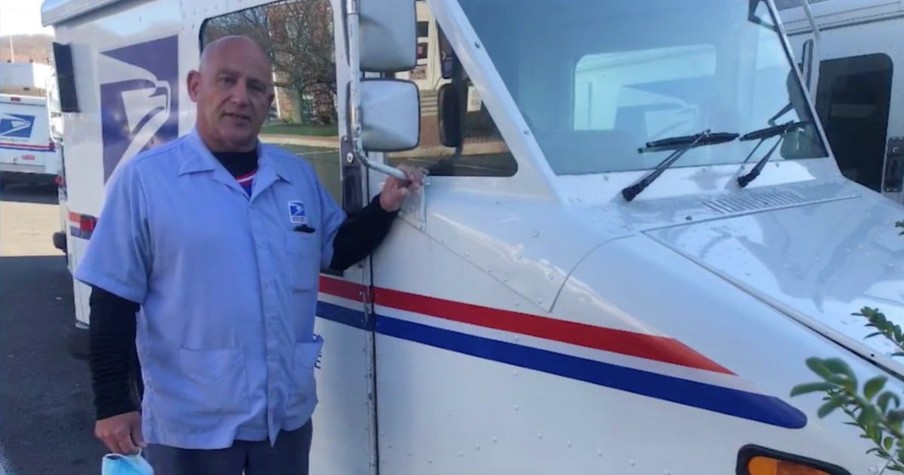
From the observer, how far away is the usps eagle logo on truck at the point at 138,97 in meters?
3.59

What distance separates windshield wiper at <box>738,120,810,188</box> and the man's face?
1559mm

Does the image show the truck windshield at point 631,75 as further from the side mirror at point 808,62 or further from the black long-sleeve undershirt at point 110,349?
the black long-sleeve undershirt at point 110,349

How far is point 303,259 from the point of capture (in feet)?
8.20

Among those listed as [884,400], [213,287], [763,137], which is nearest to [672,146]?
[763,137]

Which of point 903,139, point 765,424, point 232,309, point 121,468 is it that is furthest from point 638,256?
point 903,139

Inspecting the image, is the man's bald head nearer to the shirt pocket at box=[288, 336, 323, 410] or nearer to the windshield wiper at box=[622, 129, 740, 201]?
the shirt pocket at box=[288, 336, 323, 410]

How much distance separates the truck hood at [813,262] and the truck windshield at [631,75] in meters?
0.34

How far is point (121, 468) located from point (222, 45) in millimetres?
1209

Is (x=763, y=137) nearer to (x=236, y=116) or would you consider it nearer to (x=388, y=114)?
(x=388, y=114)

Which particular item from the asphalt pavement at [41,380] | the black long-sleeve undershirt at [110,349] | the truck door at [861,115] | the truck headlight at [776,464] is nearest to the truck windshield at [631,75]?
the truck headlight at [776,464]

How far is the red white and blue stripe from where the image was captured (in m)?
1.87

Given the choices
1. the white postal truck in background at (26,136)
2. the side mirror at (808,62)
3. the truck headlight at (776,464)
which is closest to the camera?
the truck headlight at (776,464)

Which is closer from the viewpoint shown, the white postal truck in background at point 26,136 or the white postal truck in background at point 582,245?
the white postal truck in background at point 582,245

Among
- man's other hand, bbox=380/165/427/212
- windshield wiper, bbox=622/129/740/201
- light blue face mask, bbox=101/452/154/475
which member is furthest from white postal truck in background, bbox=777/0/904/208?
light blue face mask, bbox=101/452/154/475
